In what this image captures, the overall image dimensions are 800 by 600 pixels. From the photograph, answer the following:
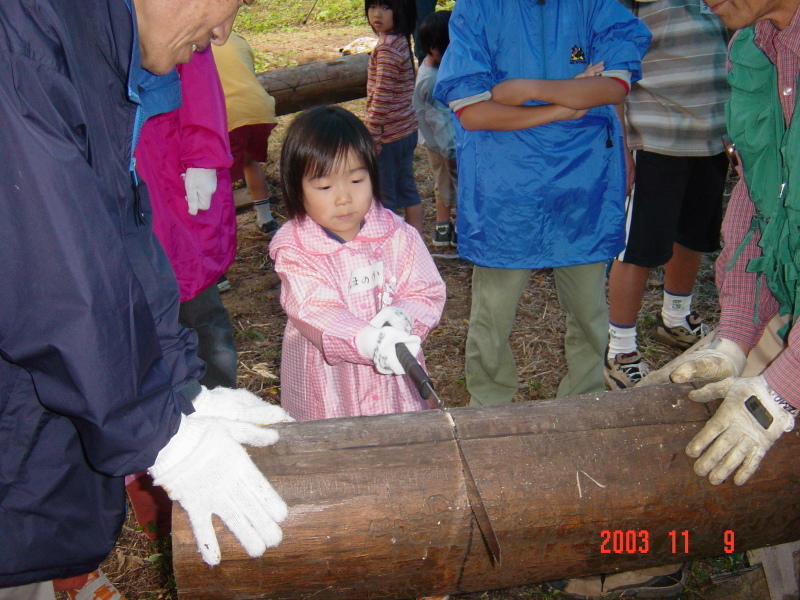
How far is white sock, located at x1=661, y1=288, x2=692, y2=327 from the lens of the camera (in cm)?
402

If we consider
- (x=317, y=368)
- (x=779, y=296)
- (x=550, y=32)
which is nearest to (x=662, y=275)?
(x=550, y=32)

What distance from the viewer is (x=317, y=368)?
2.37 metres

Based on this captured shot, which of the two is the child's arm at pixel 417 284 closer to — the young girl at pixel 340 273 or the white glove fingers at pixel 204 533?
the young girl at pixel 340 273

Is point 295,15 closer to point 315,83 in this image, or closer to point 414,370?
point 315,83

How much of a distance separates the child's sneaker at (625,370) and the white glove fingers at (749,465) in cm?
202

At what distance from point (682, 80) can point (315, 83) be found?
13.7ft

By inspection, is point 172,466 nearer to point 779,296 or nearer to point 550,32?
point 779,296

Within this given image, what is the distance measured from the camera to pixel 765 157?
6.33 feet

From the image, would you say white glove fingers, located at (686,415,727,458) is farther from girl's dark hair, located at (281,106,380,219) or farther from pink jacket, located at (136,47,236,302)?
pink jacket, located at (136,47,236,302)

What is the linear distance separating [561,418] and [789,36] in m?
1.16

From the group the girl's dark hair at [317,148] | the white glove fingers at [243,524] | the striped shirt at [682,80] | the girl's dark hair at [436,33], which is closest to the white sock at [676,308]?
the striped shirt at [682,80]

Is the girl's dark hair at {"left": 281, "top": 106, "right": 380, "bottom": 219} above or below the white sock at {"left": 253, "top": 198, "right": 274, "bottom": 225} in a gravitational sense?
above

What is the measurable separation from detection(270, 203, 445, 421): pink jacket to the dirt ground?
924mm

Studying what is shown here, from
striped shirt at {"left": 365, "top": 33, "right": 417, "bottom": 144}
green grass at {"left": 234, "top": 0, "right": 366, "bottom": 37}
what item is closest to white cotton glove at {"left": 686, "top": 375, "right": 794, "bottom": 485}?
striped shirt at {"left": 365, "top": 33, "right": 417, "bottom": 144}
